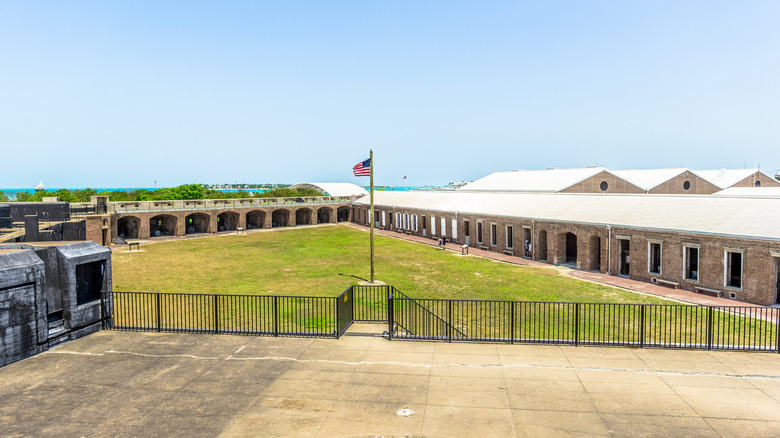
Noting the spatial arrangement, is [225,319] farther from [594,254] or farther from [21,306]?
[594,254]

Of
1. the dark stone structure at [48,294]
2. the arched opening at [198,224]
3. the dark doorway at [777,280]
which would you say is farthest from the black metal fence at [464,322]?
the arched opening at [198,224]

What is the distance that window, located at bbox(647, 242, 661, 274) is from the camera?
26.8 meters

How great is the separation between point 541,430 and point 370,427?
314cm

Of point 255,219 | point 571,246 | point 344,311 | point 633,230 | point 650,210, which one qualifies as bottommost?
point 571,246

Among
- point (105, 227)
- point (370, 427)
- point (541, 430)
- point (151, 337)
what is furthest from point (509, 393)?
point (105, 227)

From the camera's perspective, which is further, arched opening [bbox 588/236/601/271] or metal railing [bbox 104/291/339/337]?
arched opening [bbox 588/236/601/271]

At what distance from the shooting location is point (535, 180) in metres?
59.4

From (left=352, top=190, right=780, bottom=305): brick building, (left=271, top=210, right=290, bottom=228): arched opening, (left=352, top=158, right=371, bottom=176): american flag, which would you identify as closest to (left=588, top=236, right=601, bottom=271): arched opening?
(left=352, top=190, right=780, bottom=305): brick building

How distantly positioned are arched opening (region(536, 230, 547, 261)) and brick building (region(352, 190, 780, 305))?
0.08 meters

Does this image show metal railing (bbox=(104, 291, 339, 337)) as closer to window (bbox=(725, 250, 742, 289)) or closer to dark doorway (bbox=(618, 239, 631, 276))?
dark doorway (bbox=(618, 239, 631, 276))

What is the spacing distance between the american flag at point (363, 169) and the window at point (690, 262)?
1834 centimetres

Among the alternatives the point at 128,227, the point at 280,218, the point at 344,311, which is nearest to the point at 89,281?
the point at 344,311

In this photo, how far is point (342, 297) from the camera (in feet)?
45.6

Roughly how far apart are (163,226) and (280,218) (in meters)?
15.4
